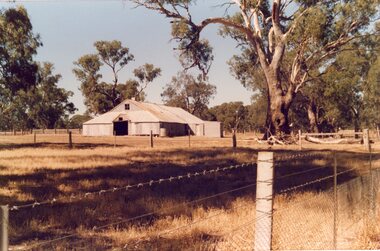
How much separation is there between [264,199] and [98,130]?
58907 mm

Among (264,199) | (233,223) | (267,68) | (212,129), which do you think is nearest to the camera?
(264,199)

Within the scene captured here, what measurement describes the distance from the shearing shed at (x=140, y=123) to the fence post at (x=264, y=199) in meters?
51.9

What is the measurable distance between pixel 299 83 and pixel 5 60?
25.3 m

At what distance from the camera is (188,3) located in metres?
31.7

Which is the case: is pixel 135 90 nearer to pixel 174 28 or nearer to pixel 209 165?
pixel 174 28

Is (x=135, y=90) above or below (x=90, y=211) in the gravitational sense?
above

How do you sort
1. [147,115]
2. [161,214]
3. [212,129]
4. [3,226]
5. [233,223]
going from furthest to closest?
[212,129]
[147,115]
[161,214]
[233,223]
[3,226]

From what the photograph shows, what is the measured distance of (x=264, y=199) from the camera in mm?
4727

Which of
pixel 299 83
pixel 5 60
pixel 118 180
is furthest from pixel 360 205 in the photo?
pixel 5 60

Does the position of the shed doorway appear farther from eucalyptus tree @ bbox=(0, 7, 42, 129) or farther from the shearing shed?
eucalyptus tree @ bbox=(0, 7, 42, 129)

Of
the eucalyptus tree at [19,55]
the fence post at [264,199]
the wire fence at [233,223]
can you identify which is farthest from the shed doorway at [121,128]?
the fence post at [264,199]

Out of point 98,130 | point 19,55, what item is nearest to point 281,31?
point 19,55

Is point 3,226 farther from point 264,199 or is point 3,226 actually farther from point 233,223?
point 233,223

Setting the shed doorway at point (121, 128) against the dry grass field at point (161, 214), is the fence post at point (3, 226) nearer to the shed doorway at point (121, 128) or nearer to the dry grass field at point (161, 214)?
the dry grass field at point (161, 214)
